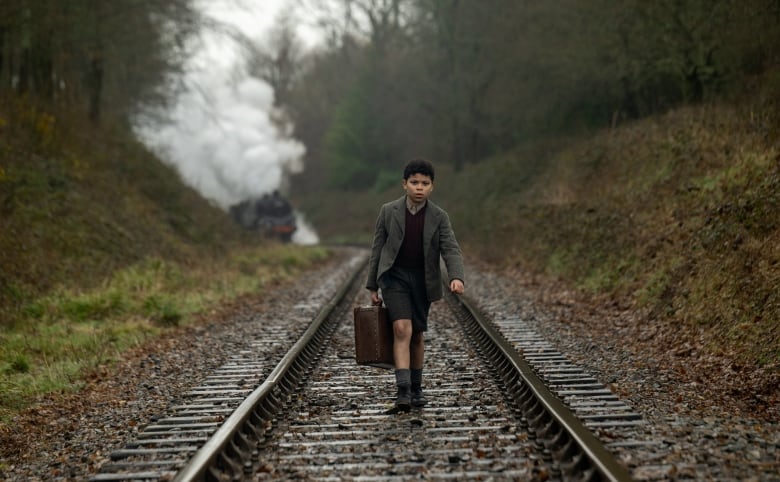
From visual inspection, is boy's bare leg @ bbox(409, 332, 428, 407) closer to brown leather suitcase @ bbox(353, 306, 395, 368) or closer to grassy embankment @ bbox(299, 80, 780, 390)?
brown leather suitcase @ bbox(353, 306, 395, 368)

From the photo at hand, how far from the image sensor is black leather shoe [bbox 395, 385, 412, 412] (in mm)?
6438

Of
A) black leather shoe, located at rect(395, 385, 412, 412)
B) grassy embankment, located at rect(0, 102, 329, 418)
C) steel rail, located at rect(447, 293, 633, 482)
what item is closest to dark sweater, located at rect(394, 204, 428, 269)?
black leather shoe, located at rect(395, 385, 412, 412)

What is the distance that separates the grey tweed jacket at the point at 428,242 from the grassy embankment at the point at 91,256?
3703 millimetres

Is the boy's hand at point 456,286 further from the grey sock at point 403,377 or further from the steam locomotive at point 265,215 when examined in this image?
the steam locomotive at point 265,215

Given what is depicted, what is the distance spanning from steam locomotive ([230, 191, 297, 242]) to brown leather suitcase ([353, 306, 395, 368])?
3102cm

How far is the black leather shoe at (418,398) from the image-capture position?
21.8 feet

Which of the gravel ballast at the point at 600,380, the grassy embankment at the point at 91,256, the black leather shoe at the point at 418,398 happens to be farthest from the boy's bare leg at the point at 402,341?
the grassy embankment at the point at 91,256

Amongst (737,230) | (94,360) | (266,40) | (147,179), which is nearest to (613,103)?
(147,179)

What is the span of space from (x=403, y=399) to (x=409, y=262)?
1144 mm

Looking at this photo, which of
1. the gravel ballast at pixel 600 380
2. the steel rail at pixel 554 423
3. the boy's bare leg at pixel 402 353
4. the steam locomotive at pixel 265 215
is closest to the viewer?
the steel rail at pixel 554 423

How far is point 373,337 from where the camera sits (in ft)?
22.4

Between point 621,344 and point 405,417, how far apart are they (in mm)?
4464

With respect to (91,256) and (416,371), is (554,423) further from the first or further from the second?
(91,256)

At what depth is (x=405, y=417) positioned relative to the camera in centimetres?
630
